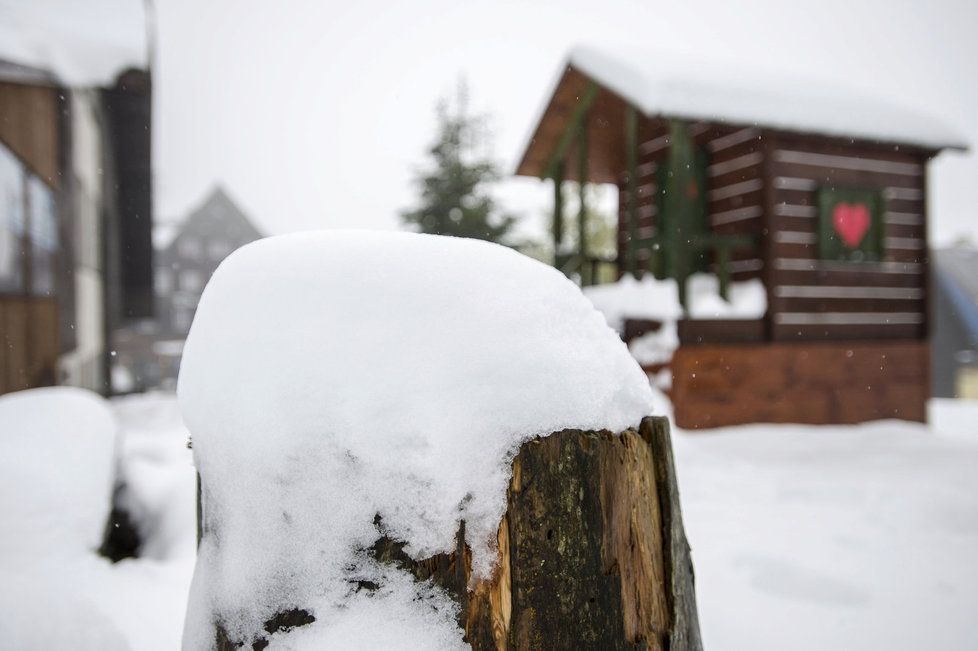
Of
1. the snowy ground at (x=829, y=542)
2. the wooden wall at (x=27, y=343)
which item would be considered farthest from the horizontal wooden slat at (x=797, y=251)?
the wooden wall at (x=27, y=343)

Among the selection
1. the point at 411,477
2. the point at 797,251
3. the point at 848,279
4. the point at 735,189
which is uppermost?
the point at 735,189

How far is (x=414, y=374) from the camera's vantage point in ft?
3.55

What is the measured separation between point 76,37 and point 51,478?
5.78 meters

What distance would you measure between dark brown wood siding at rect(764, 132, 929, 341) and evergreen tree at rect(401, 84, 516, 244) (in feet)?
23.7

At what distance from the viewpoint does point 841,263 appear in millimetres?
6539

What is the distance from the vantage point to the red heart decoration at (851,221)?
646 centimetres

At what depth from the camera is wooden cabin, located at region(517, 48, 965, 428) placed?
18.5 ft

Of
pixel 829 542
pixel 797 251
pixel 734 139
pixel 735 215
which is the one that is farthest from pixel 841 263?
pixel 829 542

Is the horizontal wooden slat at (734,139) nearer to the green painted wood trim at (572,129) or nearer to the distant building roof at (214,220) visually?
the green painted wood trim at (572,129)

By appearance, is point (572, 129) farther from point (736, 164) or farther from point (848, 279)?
point (848, 279)

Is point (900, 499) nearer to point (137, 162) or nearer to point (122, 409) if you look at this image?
point (122, 409)

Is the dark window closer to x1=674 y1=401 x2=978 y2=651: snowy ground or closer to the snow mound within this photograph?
x1=674 y1=401 x2=978 y2=651: snowy ground

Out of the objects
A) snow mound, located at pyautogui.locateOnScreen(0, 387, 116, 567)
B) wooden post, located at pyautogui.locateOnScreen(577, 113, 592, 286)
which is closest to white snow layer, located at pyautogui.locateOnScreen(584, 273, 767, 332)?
wooden post, located at pyautogui.locateOnScreen(577, 113, 592, 286)

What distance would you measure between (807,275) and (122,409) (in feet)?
31.7
